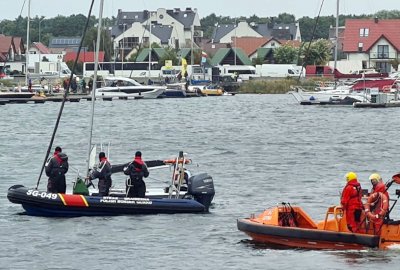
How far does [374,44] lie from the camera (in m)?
167

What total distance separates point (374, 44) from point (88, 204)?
13333 centimetres

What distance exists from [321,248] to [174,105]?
92652 millimetres

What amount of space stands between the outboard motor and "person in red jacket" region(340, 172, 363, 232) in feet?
24.8

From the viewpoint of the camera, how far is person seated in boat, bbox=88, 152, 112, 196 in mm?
36906

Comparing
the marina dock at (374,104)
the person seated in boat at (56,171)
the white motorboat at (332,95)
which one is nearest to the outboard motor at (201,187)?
the person seated in boat at (56,171)

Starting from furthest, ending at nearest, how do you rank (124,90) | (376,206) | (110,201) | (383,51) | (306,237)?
(383,51)
(124,90)
(110,201)
(306,237)
(376,206)

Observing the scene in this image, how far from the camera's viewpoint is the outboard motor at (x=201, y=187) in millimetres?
37812

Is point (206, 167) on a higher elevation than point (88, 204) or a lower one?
lower

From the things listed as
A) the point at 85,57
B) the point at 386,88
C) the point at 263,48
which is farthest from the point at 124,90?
the point at 263,48

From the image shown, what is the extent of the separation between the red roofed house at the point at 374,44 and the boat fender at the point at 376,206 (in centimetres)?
13516

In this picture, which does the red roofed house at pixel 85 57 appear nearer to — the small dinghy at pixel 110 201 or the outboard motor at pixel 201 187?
the outboard motor at pixel 201 187

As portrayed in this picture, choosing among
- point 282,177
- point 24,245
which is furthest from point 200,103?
point 24,245

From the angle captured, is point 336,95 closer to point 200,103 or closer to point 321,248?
point 200,103

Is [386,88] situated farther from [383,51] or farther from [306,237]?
[306,237]
